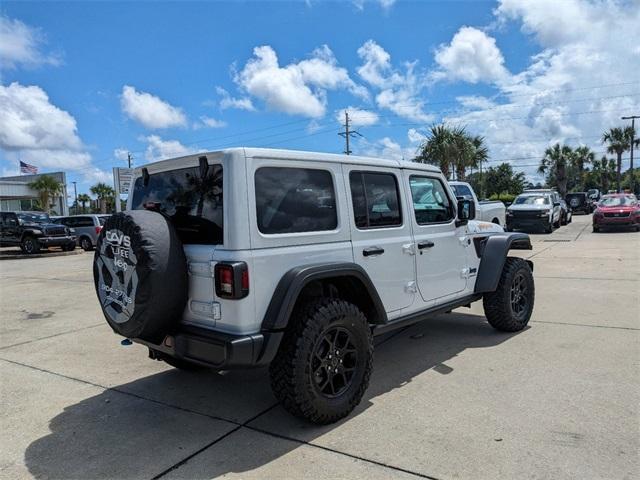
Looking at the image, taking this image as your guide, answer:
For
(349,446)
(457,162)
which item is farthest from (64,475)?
(457,162)

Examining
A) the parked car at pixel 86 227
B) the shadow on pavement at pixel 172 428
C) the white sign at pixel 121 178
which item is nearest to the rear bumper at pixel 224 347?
the shadow on pavement at pixel 172 428

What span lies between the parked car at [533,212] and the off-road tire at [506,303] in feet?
51.4

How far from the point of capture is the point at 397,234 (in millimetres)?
4145

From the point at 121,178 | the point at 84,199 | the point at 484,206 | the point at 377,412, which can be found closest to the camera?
the point at 377,412

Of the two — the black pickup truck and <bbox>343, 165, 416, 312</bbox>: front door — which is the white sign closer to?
the black pickup truck

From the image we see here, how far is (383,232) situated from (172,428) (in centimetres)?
219

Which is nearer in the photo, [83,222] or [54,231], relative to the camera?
[54,231]

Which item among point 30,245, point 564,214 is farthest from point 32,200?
point 564,214

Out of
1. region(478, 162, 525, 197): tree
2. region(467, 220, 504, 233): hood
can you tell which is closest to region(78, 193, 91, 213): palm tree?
region(478, 162, 525, 197): tree

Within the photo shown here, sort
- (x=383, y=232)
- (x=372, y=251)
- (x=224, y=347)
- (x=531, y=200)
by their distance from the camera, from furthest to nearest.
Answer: (x=531, y=200) → (x=383, y=232) → (x=372, y=251) → (x=224, y=347)

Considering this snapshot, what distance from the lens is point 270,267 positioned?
315 centimetres

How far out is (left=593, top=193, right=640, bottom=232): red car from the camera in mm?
18984

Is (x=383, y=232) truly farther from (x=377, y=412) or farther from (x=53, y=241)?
(x=53, y=241)

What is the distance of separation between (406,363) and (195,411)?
2.03 metres
